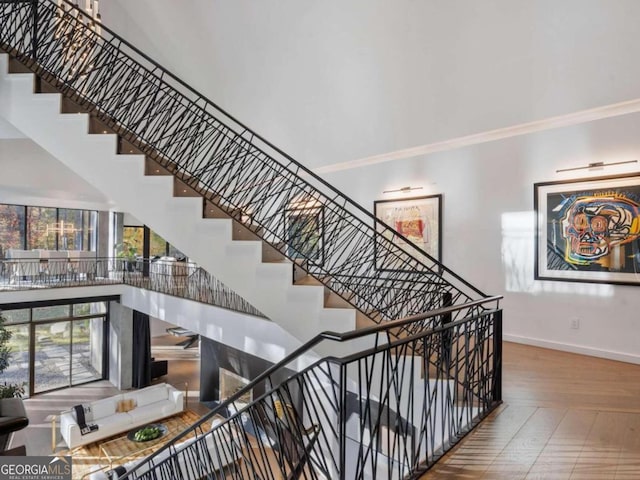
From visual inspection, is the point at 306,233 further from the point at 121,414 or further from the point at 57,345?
the point at 57,345

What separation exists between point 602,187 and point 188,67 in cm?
851

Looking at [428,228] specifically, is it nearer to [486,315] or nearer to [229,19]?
[486,315]

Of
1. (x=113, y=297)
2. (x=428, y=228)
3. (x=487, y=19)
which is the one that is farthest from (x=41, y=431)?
(x=487, y=19)

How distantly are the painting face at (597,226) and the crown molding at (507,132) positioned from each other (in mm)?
962

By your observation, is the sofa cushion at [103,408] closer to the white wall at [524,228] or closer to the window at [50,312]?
the window at [50,312]

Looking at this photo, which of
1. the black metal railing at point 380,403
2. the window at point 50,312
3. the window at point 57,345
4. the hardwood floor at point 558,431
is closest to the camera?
the black metal railing at point 380,403

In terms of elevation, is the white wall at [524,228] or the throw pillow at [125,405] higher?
the white wall at [524,228]

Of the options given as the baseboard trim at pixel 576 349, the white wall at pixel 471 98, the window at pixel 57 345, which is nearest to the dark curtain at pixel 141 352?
the window at pixel 57 345

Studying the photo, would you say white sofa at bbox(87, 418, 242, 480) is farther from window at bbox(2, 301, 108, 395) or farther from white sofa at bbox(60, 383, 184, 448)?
window at bbox(2, 301, 108, 395)

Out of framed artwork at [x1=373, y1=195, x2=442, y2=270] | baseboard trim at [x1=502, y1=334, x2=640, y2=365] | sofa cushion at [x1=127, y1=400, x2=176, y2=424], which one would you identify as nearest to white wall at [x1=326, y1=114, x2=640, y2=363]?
baseboard trim at [x1=502, y1=334, x2=640, y2=365]

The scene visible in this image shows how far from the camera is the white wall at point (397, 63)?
3.90m

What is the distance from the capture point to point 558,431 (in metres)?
2.78

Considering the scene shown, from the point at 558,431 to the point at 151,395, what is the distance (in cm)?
924

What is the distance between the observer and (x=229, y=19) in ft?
22.2
